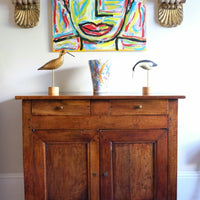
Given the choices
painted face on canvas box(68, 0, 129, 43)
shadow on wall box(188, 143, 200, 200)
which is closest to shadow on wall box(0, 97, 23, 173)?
painted face on canvas box(68, 0, 129, 43)

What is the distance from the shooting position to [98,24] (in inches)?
70.7

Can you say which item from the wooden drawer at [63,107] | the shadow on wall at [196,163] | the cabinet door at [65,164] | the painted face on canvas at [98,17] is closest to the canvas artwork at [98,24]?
the painted face on canvas at [98,17]

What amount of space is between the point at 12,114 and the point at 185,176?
1698 mm

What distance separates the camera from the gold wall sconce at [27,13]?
5.77 feet

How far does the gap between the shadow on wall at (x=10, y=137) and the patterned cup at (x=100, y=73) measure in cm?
78

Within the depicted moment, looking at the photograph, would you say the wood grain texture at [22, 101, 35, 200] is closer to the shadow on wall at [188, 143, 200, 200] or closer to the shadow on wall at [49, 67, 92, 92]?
the shadow on wall at [49, 67, 92, 92]

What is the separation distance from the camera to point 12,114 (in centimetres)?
186

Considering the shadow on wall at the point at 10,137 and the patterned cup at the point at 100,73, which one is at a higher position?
the patterned cup at the point at 100,73

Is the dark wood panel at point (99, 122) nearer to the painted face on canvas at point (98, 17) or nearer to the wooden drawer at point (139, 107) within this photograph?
the wooden drawer at point (139, 107)

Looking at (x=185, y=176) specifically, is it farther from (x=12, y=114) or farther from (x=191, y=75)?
(x=12, y=114)

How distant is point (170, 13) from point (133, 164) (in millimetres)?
1324

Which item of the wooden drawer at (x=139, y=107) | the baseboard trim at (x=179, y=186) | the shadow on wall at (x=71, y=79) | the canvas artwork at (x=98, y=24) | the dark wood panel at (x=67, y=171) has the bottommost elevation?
the baseboard trim at (x=179, y=186)

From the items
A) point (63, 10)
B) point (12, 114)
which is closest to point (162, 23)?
point (63, 10)

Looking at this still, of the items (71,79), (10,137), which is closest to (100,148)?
(71,79)
